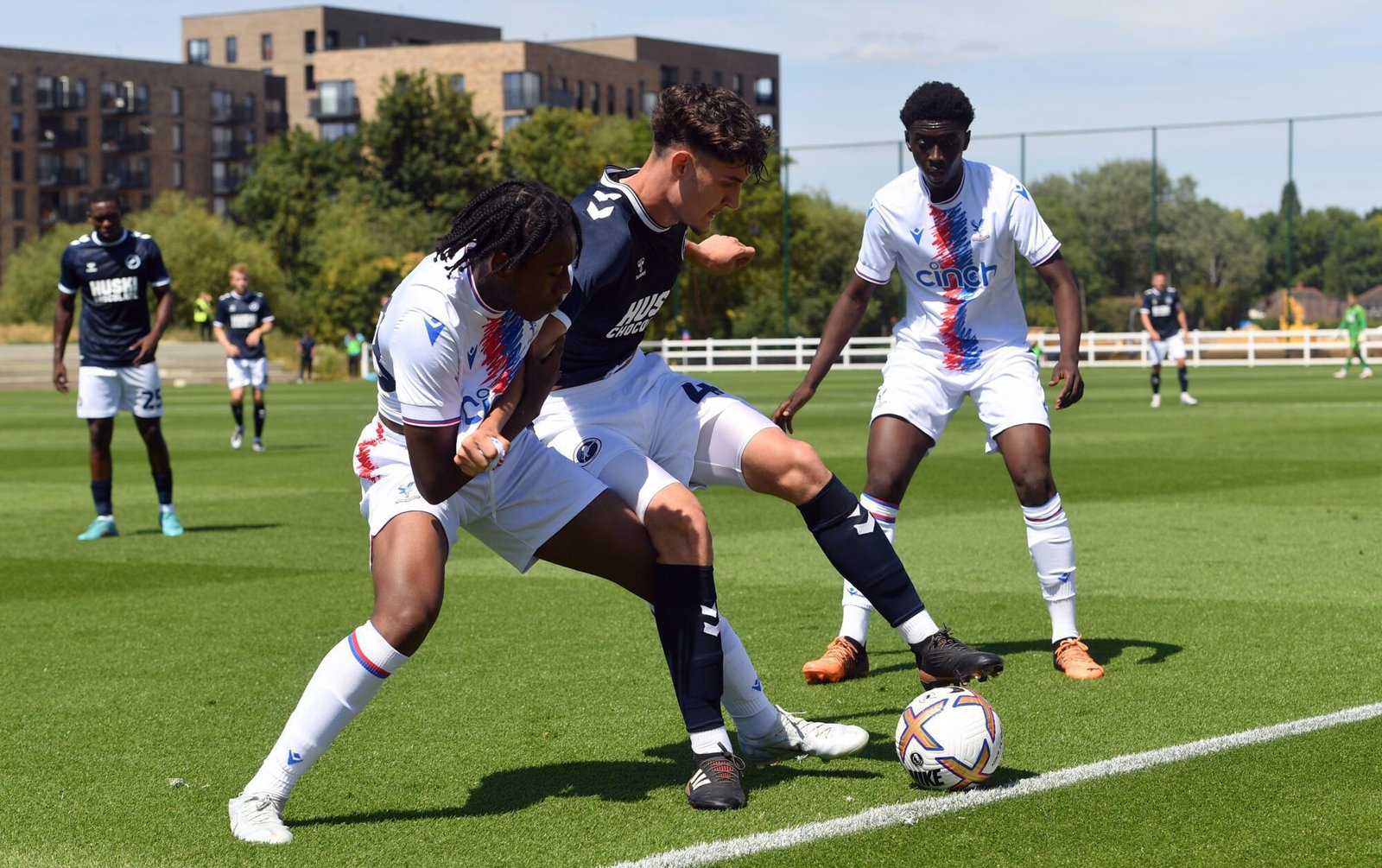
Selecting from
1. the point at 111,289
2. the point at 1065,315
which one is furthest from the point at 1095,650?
the point at 111,289

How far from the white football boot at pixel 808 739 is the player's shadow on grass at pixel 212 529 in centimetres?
818

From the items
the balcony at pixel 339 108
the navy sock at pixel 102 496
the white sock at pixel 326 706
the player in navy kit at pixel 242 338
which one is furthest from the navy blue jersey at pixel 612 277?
the balcony at pixel 339 108

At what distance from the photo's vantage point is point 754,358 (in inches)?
2216

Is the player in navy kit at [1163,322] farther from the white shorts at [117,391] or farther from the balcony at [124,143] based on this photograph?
the balcony at [124,143]

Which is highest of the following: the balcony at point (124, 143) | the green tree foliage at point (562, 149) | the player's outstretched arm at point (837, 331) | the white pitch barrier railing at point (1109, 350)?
the balcony at point (124, 143)

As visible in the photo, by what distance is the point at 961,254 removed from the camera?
7.04 metres

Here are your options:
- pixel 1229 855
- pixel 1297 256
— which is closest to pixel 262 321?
pixel 1229 855

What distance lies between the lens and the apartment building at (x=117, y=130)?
4250 inches

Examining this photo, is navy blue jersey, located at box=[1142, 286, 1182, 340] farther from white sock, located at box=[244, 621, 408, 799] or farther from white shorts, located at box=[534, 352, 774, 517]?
white sock, located at box=[244, 621, 408, 799]

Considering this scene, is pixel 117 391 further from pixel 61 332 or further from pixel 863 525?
pixel 863 525

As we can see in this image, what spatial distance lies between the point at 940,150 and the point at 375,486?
3011 millimetres

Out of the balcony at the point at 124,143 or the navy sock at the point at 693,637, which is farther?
the balcony at the point at 124,143

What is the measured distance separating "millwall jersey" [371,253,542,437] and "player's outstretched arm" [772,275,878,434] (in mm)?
2295

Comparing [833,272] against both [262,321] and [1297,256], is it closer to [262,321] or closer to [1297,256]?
[1297,256]
